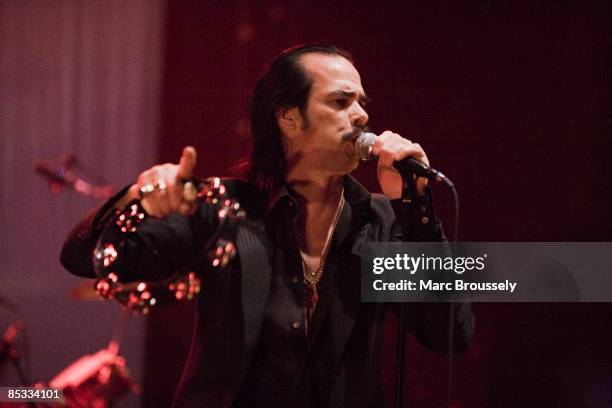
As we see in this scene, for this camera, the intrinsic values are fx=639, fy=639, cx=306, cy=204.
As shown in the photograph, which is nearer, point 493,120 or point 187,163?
point 187,163

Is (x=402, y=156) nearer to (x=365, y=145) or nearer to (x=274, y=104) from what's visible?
(x=365, y=145)

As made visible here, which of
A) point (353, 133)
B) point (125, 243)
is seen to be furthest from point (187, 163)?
point (353, 133)

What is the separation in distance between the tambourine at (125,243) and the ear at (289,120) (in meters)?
0.47

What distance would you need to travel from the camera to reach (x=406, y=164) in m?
1.33

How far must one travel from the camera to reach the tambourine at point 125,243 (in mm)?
1274

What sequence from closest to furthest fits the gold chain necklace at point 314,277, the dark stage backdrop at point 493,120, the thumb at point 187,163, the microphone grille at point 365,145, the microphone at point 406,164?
1. the thumb at point 187,163
2. the microphone at point 406,164
3. the microphone grille at point 365,145
4. the gold chain necklace at point 314,277
5. the dark stage backdrop at point 493,120

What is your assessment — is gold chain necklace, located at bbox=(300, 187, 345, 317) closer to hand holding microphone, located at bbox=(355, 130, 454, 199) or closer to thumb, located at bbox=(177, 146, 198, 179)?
hand holding microphone, located at bbox=(355, 130, 454, 199)

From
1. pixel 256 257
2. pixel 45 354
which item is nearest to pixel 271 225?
pixel 256 257

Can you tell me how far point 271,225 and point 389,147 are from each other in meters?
0.44

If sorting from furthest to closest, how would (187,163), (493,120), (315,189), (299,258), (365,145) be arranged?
(493,120), (315,189), (299,258), (365,145), (187,163)

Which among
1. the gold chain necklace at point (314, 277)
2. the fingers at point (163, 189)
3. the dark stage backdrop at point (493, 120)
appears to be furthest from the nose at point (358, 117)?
the dark stage backdrop at point (493, 120)

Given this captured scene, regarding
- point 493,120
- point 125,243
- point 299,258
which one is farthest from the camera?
point 493,120

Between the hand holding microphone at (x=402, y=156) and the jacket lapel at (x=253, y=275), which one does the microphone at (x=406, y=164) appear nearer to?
the hand holding microphone at (x=402, y=156)

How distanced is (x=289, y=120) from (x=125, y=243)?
2.10ft
